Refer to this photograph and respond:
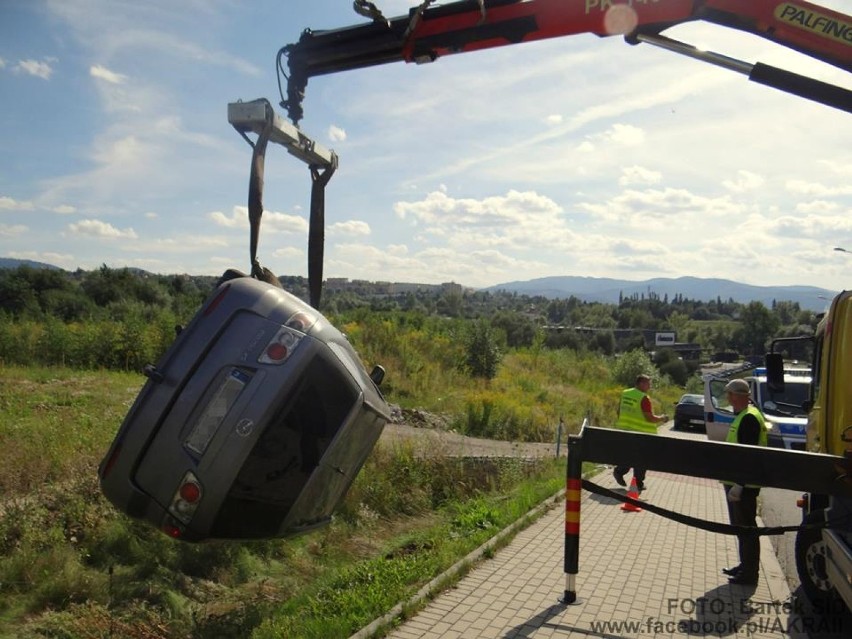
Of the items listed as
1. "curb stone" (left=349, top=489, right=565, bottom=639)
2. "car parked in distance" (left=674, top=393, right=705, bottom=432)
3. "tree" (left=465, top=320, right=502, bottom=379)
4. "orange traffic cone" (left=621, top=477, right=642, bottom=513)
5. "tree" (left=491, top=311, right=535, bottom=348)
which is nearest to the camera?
"curb stone" (left=349, top=489, right=565, bottom=639)

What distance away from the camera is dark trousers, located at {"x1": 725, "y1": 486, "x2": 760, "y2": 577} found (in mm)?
6293

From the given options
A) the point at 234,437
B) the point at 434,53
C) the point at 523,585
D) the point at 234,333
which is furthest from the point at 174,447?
the point at 434,53

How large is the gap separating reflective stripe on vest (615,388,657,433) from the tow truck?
393cm

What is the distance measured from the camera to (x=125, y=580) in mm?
6039

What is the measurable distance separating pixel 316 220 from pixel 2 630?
12.6ft

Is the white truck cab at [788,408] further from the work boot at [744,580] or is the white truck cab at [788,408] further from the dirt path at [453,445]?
the work boot at [744,580]

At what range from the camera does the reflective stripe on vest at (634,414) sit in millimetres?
10633

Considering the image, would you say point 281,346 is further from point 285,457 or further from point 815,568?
point 815,568

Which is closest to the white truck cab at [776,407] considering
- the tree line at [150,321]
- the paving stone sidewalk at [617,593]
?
the tree line at [150,321]

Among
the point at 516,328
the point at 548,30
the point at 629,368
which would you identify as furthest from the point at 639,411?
the point at 516,328

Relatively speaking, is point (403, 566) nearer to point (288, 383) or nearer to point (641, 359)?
point (288, 383)

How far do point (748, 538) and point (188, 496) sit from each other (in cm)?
506

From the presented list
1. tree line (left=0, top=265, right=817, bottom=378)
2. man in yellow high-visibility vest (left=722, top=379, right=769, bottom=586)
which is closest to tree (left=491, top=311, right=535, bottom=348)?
tree line (left=0, top=265, right=817, bottom=378)

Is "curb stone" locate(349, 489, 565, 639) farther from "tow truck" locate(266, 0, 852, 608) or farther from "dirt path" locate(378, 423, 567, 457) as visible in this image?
"dirt path" locate(378, 423, 567, 457)
